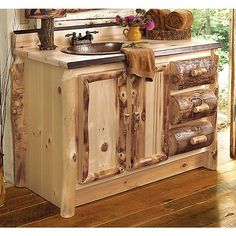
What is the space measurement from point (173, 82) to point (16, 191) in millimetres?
1097

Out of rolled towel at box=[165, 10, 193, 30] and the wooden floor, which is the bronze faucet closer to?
rolled towel at box=[165, 10, 193, 30]

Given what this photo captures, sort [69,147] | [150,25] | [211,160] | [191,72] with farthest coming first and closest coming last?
[211,160] < [150,25] < [191,72] < [69,147]

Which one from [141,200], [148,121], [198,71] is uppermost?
[198,71]

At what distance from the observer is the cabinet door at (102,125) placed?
2.33m

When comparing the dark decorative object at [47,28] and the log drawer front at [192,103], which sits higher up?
the dark decorative object at [47,28]

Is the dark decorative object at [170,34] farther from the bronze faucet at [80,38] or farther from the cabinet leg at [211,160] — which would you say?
the cabinet leg at [211,160]

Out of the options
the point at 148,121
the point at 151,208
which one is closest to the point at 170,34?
the point at 148,121

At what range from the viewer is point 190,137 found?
2.79 meters

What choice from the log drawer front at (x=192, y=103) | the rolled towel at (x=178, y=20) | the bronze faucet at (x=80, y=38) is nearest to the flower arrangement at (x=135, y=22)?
the rolled towel at (x=178, y=20)

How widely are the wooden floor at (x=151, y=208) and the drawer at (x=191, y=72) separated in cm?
60

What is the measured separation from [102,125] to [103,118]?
0.04 metres

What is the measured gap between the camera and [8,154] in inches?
109

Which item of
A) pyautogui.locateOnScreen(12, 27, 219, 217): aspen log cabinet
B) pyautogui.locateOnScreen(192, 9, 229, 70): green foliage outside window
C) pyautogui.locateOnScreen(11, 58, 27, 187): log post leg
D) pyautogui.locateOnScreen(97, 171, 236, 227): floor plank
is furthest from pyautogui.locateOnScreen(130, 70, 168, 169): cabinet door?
pyautogui.locateOnScreen(192, 9, 229, 70): green foliage outside window

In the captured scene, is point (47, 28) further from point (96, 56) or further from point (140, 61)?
point (140, 61)
